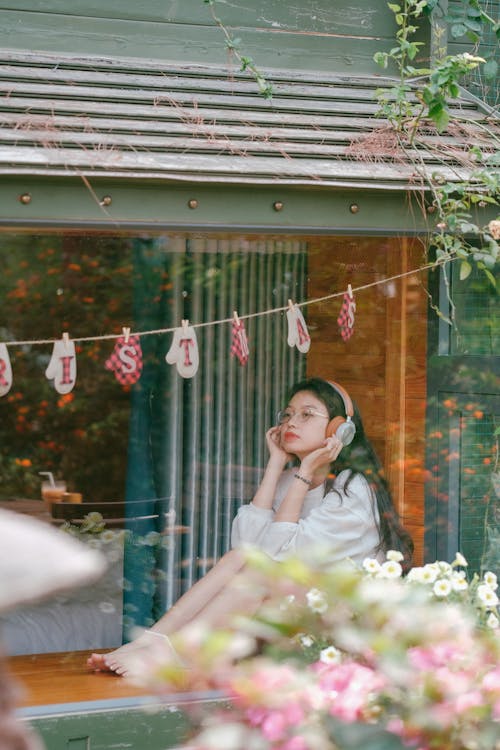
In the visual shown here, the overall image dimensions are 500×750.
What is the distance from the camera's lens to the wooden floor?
4.90m

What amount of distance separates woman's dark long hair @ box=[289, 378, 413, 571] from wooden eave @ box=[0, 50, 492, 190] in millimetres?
1377

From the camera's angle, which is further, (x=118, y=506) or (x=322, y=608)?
(x=118, y=506)

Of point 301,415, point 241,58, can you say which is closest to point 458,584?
point 301,415

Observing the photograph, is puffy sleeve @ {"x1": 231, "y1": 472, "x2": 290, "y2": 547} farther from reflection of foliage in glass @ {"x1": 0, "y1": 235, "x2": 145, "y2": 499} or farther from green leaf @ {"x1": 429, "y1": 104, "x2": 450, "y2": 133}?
green leaf @ {"x1": 429, "y1": 104, "x2": 450, "y2": 133}

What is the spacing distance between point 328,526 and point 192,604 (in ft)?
2.60

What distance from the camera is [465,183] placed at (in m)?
4.80

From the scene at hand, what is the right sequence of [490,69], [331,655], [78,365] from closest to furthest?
1. [331,655]
2. [490,69]
3. [78,365]

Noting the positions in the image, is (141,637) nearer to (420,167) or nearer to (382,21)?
(420,167)

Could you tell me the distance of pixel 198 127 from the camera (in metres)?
4.78

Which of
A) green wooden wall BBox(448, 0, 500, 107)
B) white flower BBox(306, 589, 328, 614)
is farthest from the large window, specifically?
white flower BBox(306, 589, 328, 614)

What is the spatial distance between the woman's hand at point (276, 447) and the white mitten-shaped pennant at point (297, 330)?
0.55 meters

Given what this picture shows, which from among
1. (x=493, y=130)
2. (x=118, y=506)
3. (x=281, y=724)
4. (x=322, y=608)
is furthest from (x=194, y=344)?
(x=281, y=724)

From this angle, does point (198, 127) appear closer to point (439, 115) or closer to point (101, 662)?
point (439, 115)

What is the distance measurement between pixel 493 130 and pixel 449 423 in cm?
149
